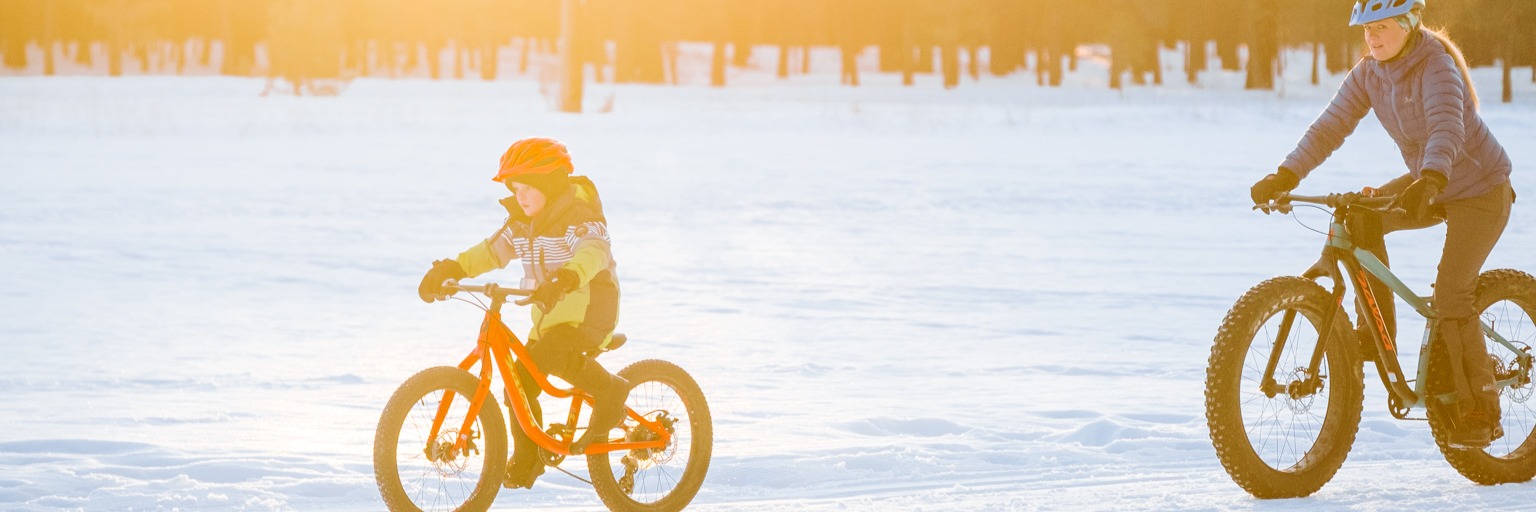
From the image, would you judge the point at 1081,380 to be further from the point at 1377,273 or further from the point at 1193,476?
the point at 1377,273

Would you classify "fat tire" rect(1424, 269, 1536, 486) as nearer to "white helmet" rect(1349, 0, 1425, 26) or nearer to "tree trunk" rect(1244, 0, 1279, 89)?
"white helmet" rect(1349, 0, 1425, 26)

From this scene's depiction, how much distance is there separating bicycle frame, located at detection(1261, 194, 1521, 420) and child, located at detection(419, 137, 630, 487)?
2016 mm

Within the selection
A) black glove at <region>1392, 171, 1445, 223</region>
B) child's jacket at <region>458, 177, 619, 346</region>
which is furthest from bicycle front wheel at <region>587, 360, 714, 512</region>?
black glove at <region>1392, 171, 1445, 223</region>

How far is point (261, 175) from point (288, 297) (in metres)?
11.0

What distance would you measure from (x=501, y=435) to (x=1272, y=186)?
8.08ft

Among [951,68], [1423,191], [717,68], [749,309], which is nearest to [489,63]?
[717,68]

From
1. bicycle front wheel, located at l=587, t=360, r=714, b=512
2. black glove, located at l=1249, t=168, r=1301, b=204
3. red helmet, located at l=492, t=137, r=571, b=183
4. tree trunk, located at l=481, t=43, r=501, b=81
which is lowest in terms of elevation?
tree trunk, located at l=481, t=43, r=501, b=81

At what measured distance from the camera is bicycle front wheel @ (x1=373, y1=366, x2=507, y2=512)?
15.9 feet

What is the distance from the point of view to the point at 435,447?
16.2 feet

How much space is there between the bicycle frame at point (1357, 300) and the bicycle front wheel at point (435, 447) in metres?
2.32

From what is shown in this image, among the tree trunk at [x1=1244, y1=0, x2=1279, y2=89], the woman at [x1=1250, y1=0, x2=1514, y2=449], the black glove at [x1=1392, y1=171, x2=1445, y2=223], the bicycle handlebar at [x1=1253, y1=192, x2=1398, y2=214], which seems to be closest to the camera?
the black glove at [x1=1392, y1=171, x2=1445, y2=223]

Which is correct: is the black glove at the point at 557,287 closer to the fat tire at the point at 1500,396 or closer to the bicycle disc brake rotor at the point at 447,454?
the bicycle disc brake rotor at the point at 447,454

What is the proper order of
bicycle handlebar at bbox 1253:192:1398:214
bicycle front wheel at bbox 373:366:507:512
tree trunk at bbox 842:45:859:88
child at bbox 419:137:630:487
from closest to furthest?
bicycle front wheel at bbox 373:366:507:512, child at bbox 419:137:630:487, bicycle handlebar at bbox 1253:192:1398:214, tree trunk at bbox 842:45:859:88

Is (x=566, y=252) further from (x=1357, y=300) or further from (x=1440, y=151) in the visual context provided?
(x=1440, y=151)
